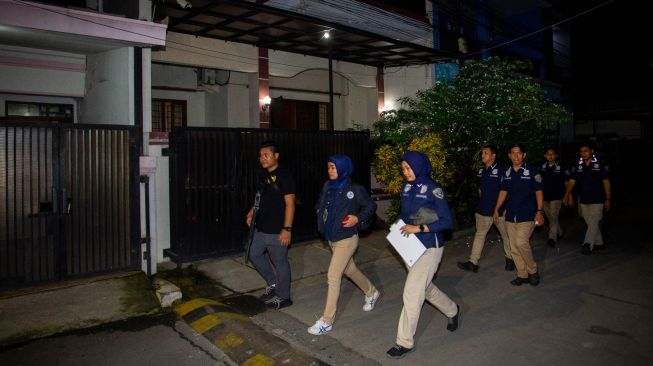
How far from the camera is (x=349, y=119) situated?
52.1 feet

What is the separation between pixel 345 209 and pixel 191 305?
2.31 m

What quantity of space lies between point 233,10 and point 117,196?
4759 millimetres

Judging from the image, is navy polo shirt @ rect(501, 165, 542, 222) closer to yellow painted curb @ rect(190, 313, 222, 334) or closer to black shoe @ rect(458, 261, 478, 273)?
black shoe @ rect(458, 261, 478, 273)

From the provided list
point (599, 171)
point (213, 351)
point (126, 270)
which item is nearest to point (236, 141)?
point (126, 270)

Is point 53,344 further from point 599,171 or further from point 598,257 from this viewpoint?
point 599,171

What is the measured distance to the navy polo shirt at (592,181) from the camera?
7820 mm

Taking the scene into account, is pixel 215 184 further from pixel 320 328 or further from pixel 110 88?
pixel 320 328

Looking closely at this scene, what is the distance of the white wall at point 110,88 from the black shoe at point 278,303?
3436 millimetres

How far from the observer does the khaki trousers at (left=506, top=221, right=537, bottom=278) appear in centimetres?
603

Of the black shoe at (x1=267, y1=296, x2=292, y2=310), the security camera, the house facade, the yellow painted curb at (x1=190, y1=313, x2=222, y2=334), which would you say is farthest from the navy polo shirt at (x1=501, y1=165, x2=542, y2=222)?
the security camera

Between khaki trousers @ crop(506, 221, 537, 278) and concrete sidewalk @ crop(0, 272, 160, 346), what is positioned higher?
khaki trousers @ crop(506, 221, 537, 278)

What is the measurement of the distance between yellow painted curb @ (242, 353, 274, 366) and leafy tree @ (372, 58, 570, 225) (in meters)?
4.92

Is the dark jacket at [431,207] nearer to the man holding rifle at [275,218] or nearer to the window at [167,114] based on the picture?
the man holding rifle at [275,218]

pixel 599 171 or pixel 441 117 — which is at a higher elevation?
pixel 441 117
